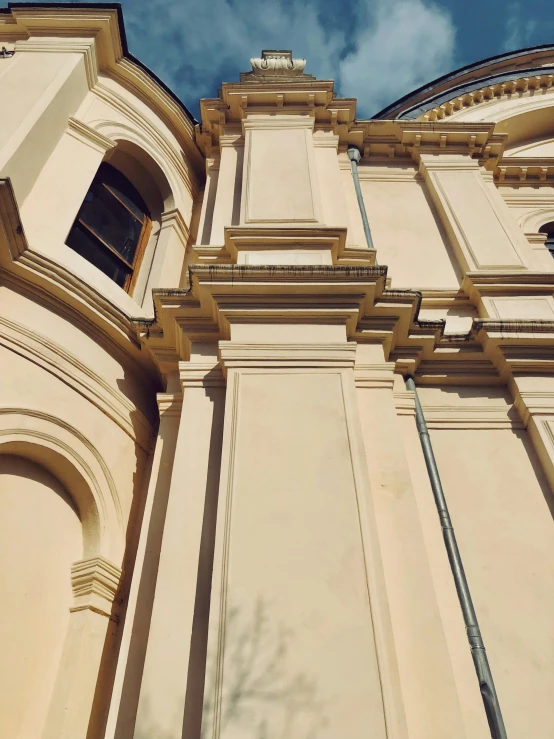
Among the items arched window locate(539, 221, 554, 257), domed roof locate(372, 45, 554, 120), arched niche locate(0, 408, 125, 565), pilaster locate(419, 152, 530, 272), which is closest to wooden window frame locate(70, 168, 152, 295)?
arched niche locate(0, 408, 125, 565)

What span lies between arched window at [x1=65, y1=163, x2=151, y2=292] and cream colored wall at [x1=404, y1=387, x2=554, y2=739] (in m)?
3.95

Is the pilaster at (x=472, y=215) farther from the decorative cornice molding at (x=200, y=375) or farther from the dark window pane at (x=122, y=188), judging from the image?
the dark window pane at (x=122, y=188)

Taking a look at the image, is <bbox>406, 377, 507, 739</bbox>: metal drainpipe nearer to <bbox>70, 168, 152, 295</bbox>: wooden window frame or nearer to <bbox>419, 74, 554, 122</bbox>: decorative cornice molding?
<bbox>70, 168, 152, 295</bbox>: wooden window frame

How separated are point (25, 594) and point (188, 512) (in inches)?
54.0

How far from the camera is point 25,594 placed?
4293 mm

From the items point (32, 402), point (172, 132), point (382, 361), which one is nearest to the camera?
point (32, 402)

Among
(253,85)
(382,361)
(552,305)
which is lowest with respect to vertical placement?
(382,361)

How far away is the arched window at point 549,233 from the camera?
887 cm

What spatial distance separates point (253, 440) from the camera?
14.5 ft

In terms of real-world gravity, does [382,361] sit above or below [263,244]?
below

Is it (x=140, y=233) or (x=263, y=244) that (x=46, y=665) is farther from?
(x=140, y=233)

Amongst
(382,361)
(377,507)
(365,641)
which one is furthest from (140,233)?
(365,641)

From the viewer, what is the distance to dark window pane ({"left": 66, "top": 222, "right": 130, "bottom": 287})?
21.4 ft

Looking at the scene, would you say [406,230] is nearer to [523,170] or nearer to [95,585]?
[523,170]
